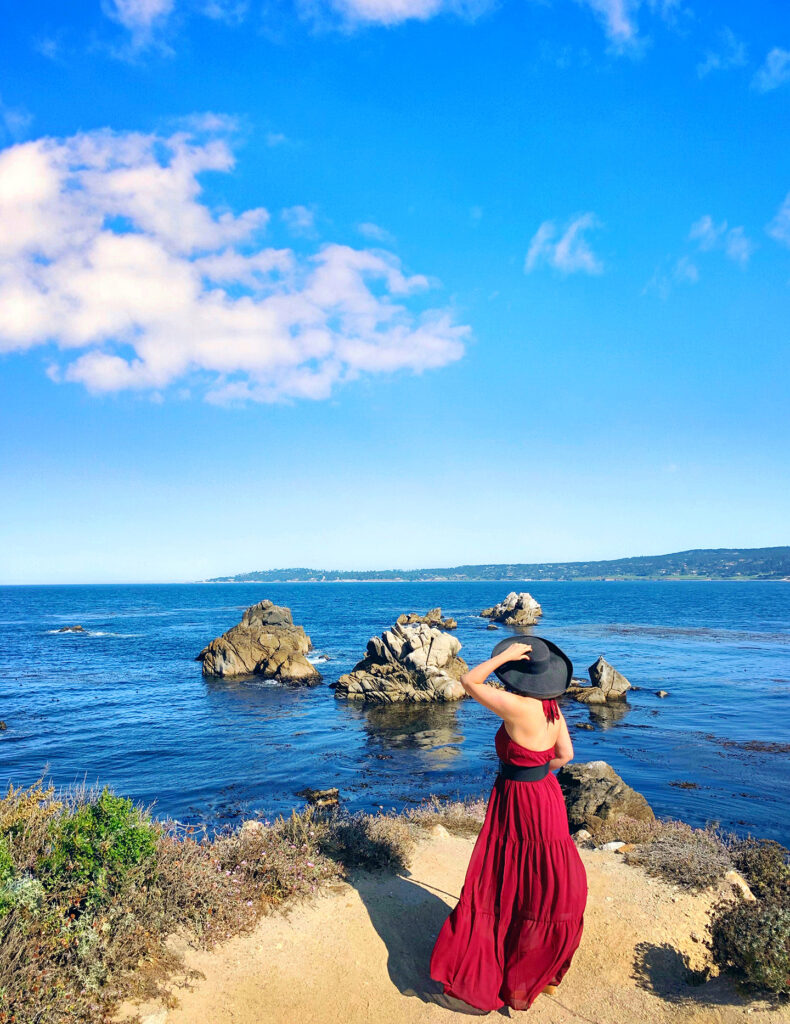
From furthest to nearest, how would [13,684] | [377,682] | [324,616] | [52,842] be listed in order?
[324,616], [13,684], [377,682], [52,842]

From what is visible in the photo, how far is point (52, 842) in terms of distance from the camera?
301 inches

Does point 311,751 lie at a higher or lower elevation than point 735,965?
lower

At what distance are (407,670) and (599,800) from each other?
24.1 metres

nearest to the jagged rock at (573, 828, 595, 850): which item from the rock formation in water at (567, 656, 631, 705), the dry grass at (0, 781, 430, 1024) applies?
the dry grass at (0, 781, 430, 1024)

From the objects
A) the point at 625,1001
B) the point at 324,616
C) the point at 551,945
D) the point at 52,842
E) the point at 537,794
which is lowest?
the point at 324,616

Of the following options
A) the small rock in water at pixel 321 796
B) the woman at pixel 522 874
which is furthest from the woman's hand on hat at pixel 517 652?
the small rock in water at pixel 321 796

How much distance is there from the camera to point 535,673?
6.38 m

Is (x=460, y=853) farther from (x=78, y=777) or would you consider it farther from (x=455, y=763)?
(x=78, y=777)

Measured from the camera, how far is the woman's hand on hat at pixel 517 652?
20.5ft

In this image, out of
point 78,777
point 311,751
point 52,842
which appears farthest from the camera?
point 311,751

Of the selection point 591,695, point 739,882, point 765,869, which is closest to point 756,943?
point 739,882

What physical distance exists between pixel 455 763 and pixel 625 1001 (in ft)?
55.2

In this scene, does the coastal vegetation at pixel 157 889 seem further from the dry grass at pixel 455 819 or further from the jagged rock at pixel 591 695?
the jagged rock at pixel 591 695

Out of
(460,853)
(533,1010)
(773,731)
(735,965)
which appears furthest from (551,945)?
(773,731)
